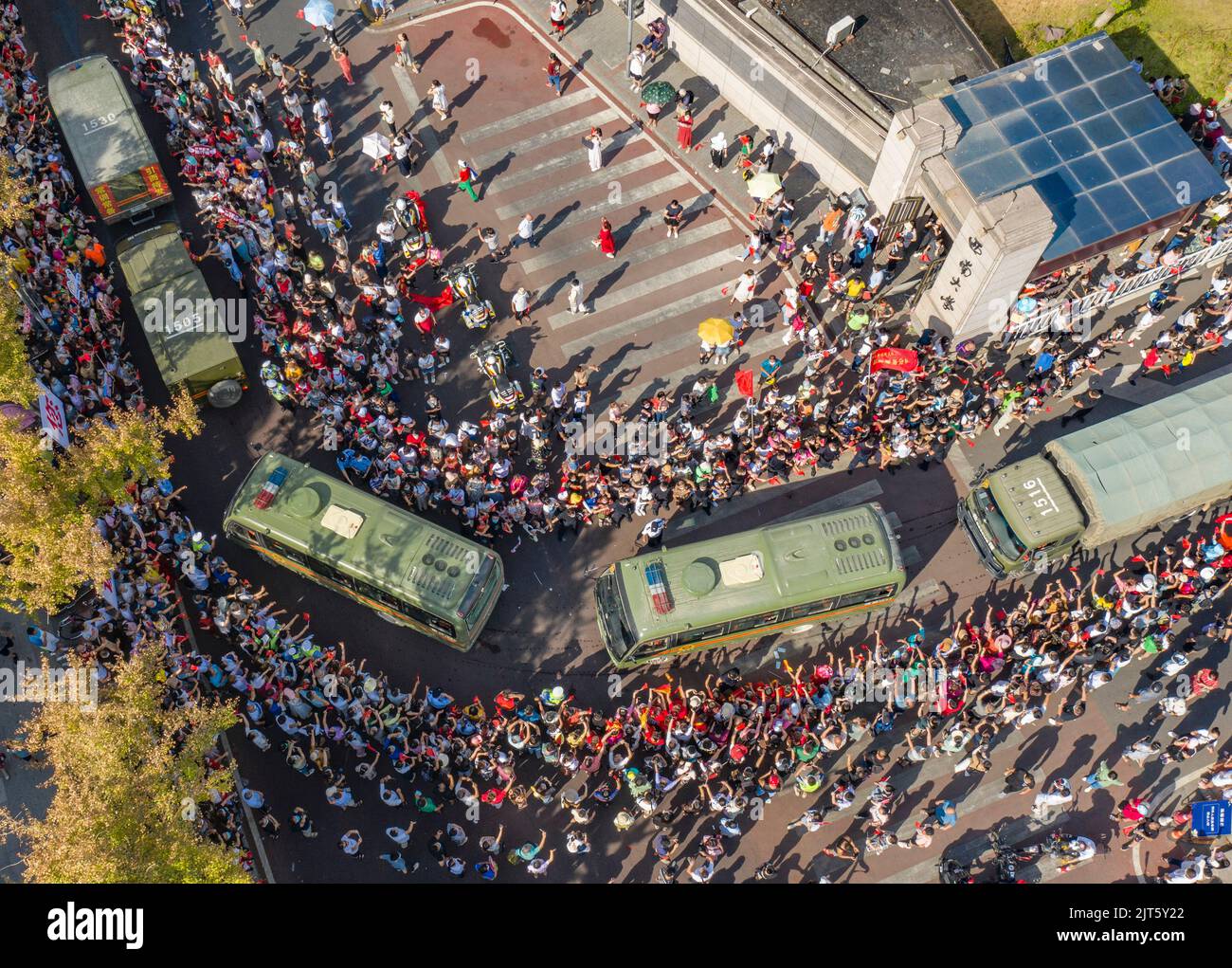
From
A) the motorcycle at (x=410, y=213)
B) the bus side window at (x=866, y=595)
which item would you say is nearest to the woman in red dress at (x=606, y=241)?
the motorcycle at (x=410, y=213)

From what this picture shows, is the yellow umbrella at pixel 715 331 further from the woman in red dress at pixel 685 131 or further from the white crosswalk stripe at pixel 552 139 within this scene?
the white crosswalk stripe at pixel 552 139

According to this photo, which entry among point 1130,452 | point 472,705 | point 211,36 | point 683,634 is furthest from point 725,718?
point 211,36

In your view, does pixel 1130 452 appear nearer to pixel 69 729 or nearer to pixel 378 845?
pixel 378 845

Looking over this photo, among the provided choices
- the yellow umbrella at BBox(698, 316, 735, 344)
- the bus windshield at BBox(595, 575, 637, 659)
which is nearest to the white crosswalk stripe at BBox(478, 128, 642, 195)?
the yellow umbrella at BBox(698, 316, 735, 344)

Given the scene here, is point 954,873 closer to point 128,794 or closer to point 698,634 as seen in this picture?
point 698,634

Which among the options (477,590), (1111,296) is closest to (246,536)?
(477,590)

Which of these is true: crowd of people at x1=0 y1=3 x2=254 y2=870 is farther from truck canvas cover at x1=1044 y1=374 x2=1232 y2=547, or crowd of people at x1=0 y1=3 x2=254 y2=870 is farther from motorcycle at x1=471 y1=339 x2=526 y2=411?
truck canvas cover at x1=1044 y1=374 x2=1232 y2=547

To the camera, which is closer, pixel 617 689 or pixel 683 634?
pixel 683 634
